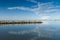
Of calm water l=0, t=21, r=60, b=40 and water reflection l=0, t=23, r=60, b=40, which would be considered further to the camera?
water reflection l=0, t=23, r=60, b=40

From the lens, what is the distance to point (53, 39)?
16453mm

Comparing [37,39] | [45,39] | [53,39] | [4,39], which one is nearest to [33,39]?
[37,39]

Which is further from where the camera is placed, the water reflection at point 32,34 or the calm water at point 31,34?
the water reflection at point 32,34

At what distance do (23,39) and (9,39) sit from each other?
6.00ft

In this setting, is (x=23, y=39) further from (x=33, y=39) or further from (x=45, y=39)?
(x=45, y=39)

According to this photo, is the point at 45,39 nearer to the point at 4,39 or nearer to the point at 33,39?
the point at 33,39

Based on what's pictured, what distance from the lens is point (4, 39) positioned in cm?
1631

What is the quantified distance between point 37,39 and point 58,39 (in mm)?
2706

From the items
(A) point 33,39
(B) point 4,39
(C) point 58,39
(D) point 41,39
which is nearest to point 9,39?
(B) point 4,39

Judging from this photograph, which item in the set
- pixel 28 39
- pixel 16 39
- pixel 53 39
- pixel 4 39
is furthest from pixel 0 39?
pixel 53 39

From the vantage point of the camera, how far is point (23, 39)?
53.9ft

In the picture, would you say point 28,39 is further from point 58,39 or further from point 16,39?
point 58,39

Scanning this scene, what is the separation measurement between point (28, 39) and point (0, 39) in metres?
3.63

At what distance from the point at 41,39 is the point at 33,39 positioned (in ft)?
3.50
